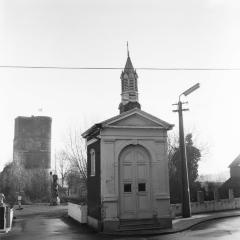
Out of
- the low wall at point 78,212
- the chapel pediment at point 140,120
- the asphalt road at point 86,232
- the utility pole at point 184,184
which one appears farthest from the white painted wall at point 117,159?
the utility pole at point 184,184

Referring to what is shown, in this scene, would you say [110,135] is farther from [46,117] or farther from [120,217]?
[46,117]

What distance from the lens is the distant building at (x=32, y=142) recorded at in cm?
7625

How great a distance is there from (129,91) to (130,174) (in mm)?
6065

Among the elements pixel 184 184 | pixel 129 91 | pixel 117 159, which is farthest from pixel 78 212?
pixel 129 91

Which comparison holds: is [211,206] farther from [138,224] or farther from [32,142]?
[32,142]

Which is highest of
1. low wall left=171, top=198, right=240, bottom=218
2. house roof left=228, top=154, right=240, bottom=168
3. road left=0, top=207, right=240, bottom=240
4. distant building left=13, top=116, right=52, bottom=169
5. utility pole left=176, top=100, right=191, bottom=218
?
distant building left=13, top=116, right=52, bottom=169

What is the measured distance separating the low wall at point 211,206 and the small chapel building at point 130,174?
5.62 m

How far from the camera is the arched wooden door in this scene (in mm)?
17312

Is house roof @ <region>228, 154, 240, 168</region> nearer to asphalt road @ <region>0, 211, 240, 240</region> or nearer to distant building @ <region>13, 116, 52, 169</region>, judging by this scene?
asphalt road @ <region>0, 211, 240, 240</region>

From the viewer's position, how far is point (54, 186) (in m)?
39.4

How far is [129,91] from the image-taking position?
70.8 feet

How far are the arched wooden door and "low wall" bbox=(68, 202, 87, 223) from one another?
3.35m

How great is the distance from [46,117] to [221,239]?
6844 cm

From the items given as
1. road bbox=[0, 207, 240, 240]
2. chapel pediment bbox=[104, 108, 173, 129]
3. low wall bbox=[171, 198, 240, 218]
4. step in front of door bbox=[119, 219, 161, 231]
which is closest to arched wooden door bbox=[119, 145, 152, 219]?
step in front of door bbox=[119, 219, 161, 231]
